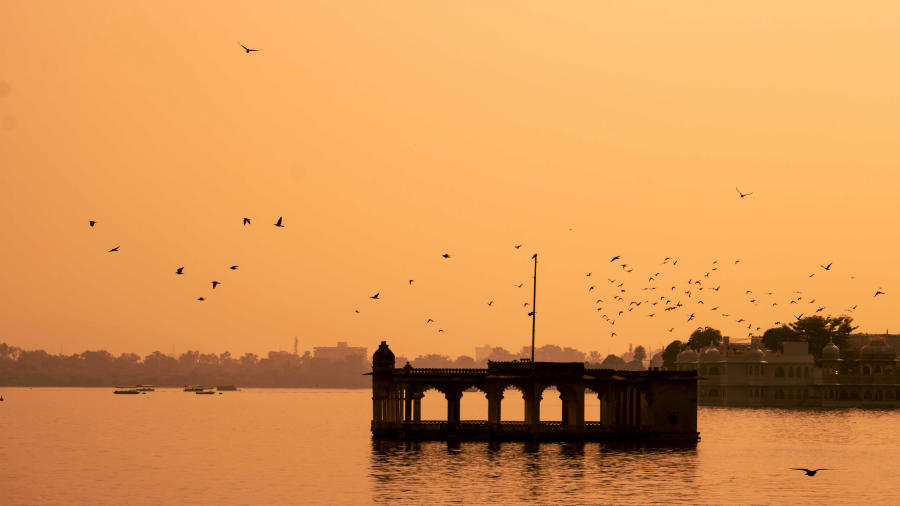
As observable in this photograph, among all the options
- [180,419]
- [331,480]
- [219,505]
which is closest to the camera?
[219,505]

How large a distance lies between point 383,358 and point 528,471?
81.2 feet

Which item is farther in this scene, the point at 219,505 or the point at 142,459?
the point at 142,459

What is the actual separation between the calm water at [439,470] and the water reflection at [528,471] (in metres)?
0.11

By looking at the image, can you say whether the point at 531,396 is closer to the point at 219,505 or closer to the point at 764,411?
the point at 219,505

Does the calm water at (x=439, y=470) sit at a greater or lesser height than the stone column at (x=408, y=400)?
lesser

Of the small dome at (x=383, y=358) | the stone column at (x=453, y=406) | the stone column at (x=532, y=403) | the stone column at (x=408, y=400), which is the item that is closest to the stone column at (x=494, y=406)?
the stone column at (x=532, y=403)

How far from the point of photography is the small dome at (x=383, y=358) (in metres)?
106

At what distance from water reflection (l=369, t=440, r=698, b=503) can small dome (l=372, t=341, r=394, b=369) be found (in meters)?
6.30

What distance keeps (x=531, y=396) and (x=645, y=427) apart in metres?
9.33

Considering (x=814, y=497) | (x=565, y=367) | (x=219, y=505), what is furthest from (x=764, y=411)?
(x=219, y=505)

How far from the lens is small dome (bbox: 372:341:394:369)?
4176 inches

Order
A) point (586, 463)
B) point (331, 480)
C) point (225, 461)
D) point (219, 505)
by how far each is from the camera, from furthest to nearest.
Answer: point (225, 461) → point (586, 463) → point (331, 480) → point (219, 505)

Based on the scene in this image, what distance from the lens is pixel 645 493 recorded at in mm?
73812

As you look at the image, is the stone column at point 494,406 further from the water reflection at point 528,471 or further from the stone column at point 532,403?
the stone column at point 532,403
